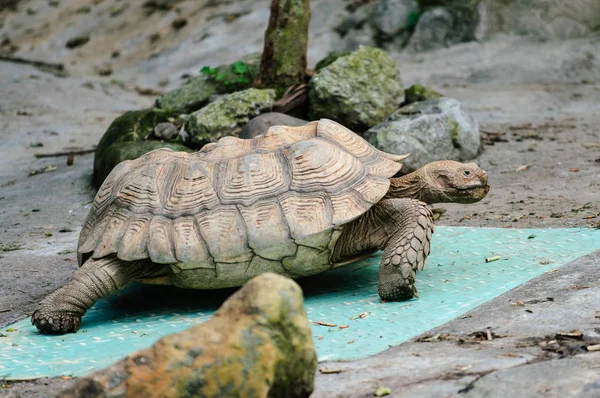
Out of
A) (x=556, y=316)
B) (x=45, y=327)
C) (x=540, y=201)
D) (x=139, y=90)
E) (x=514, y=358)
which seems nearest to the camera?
(x=514, y=358)

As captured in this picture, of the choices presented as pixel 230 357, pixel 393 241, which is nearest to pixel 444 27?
pixel 393 241

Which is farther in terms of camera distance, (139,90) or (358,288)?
(139,90)

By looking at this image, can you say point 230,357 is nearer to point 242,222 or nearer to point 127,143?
point 242,222

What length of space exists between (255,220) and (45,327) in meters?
1.09

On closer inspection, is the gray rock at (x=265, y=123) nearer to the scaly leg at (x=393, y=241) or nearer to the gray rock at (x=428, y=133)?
the gray rock at (x=428, y=133)

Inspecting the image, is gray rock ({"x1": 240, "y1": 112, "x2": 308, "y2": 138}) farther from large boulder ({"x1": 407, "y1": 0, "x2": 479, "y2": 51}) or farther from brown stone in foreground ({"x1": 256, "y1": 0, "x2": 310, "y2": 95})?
large boulder ({"x1": 407, "y1": 0, "x2": 479, "y2": 51})

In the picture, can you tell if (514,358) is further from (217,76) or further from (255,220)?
(217,76)

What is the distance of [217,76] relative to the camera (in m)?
8.94

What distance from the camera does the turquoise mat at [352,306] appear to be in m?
3.53

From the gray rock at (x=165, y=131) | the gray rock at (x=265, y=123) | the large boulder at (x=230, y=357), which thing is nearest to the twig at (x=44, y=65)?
the gray rock at (x=165, y=131)

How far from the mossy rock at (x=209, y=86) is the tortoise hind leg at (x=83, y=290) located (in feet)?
15.2

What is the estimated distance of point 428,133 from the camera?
7434 millimetres

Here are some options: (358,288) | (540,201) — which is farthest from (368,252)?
(540,201)

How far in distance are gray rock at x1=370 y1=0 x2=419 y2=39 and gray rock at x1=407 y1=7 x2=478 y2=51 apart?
27cm
